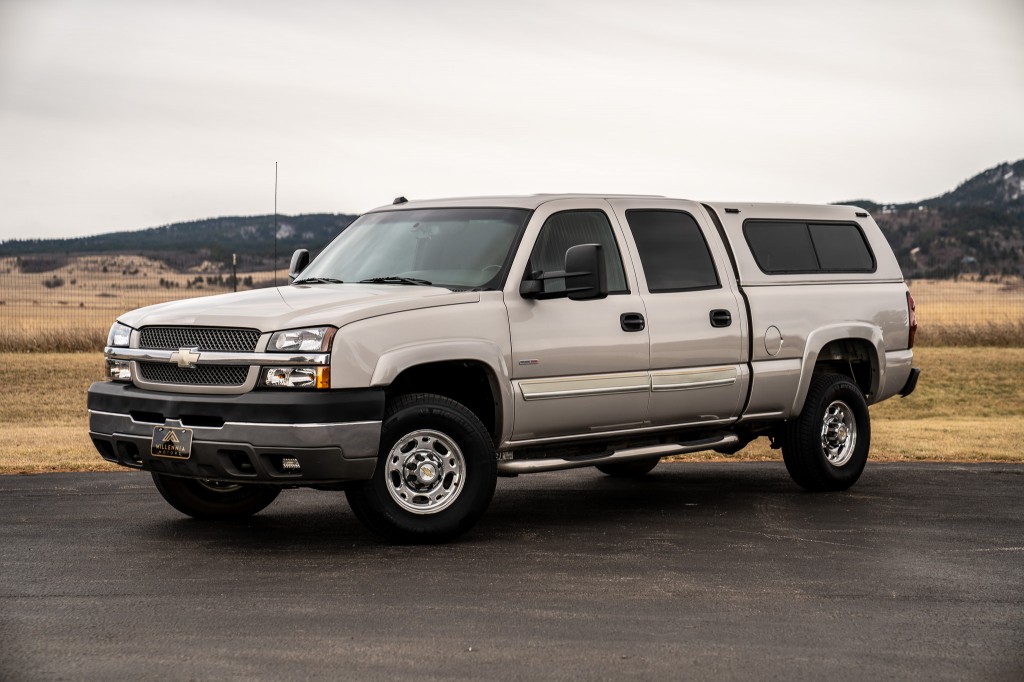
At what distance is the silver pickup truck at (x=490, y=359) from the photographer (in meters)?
7.77

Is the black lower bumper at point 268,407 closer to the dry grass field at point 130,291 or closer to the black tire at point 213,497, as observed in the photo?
the black tire at point 213,497

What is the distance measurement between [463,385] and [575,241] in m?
1.28

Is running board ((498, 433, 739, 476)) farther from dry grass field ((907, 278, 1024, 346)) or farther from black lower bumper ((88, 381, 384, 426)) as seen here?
dry grass field ((907, 278, 1024, 346))

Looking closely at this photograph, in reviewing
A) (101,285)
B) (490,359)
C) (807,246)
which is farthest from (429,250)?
(101,285)

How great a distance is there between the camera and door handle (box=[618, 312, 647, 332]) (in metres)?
9.16

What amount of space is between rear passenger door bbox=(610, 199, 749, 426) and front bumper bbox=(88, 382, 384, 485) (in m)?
2.41

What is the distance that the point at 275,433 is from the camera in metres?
7.62

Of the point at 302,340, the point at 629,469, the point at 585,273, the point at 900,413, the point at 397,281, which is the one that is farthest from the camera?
the point at 900,413

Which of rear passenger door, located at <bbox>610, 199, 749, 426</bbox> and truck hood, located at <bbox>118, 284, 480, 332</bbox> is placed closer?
truck hood, located at <bbox>118, 284, 480, 332</bbox>

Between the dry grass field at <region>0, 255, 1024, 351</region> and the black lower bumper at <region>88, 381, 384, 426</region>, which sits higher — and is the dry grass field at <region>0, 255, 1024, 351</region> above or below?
below

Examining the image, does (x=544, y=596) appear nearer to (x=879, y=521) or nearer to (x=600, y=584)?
(x=600, y=584)

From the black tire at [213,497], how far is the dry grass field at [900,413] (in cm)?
399

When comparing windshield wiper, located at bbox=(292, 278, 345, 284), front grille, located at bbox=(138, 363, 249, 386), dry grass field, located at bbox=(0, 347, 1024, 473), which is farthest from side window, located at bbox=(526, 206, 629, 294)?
dry grass field, located at bbox=(0, 347, 1024, 473)

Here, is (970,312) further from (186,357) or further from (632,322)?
(186,357)
